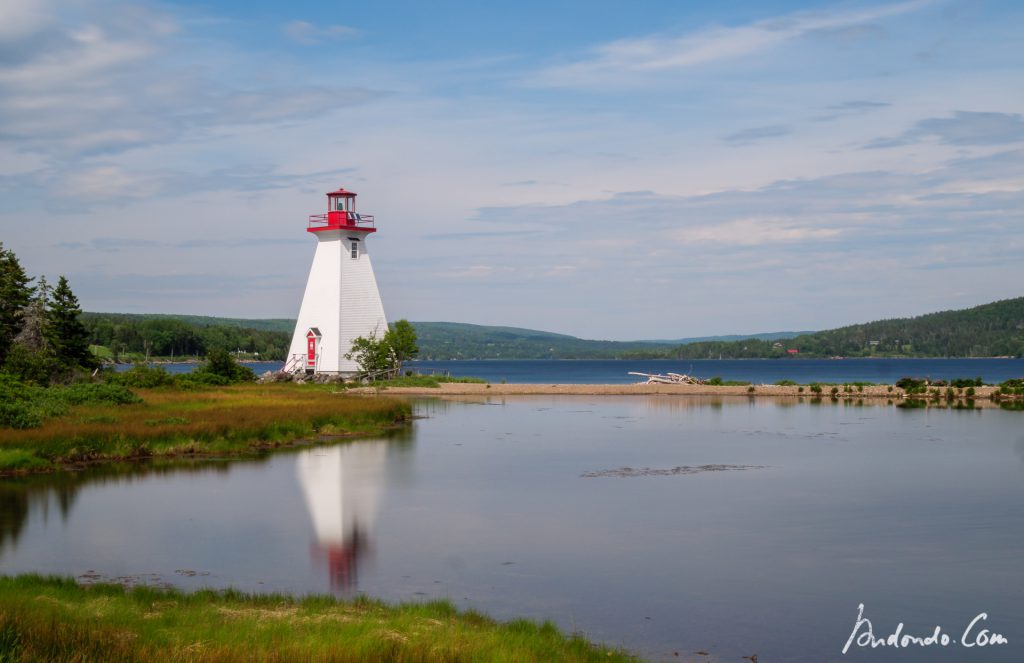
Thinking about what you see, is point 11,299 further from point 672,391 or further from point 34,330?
point 672,391

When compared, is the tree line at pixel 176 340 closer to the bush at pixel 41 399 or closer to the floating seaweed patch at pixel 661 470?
the bush at pixel 41 399

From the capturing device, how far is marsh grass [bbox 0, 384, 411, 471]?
26.8 meters

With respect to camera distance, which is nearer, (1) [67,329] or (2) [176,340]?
(1) [67,329]

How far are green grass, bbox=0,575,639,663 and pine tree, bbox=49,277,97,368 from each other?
34197 mm

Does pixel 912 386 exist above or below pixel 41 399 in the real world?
below

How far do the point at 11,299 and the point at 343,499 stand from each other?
27038 millimetres

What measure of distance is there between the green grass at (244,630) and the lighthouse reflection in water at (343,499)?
2.48 m

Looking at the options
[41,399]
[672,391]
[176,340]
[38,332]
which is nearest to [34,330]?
[38,332]

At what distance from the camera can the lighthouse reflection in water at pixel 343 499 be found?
1673 centimetres

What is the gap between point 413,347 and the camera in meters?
65.8

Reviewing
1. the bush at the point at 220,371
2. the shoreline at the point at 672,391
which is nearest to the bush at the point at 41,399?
the bush at the point at 220,371

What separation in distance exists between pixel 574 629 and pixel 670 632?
1.22 metres

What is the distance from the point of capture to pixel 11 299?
4253cm

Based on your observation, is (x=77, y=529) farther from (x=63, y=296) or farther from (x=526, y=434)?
(x=63, y=296)
